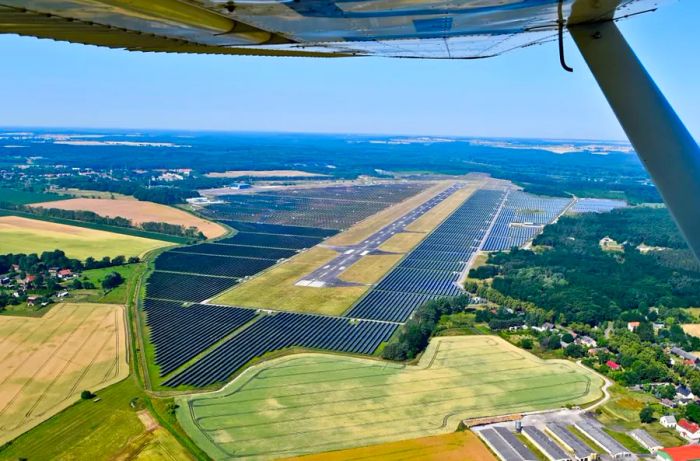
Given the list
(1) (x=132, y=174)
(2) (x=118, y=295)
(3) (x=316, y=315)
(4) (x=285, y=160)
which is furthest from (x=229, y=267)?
(4) (x=285, y=160)

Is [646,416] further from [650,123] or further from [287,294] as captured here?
[650,123]

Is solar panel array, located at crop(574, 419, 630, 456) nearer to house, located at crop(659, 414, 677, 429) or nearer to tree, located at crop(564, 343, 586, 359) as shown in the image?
house, located at crop(659, 414, 677, 429)

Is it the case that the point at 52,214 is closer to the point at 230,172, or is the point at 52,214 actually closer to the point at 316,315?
the point at 316,315

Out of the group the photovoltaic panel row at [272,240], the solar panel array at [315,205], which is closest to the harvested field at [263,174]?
the solar panel array at [315,205]

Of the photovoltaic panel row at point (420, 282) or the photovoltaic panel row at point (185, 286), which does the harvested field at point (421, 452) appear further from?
the photovoltaic panel row at point (185, 286)

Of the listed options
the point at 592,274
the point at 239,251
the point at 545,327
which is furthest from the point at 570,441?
the point at 239,251

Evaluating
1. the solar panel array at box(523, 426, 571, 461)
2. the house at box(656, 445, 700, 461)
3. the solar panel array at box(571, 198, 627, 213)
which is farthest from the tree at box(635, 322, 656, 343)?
the solar panel array at box(571, 198, 627, 213)
